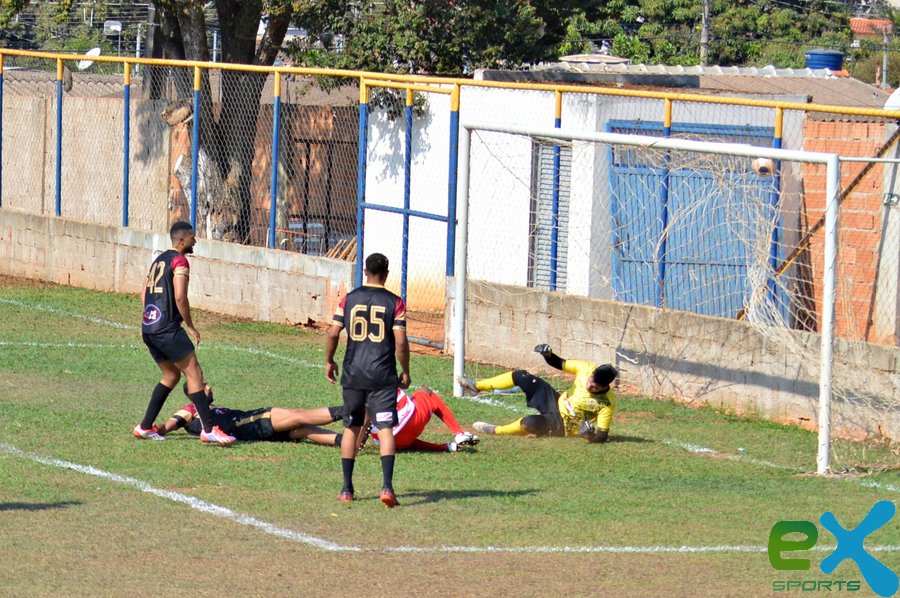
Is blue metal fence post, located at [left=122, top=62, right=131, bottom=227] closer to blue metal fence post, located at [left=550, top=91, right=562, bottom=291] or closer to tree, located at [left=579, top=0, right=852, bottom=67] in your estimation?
blue metal fence post, located at [left=550, top=91, right=562, bottom=291]

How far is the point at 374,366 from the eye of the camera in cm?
880

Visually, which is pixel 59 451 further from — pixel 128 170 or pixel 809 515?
pixel 128 170

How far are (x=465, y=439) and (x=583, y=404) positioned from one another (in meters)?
1.18

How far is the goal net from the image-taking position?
1169 centimetres

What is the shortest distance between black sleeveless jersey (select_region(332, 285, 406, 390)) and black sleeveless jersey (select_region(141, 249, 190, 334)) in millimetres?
2130

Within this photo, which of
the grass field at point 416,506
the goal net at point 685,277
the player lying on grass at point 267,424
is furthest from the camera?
the goal net at point 685,277

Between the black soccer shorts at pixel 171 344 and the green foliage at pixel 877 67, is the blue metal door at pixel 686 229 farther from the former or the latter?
the green foliage at pixel 877 67

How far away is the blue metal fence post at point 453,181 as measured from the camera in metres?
14.8

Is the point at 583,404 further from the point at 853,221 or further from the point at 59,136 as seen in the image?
the point at 59,136

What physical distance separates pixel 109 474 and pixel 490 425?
11.1ft

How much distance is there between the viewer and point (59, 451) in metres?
10.2

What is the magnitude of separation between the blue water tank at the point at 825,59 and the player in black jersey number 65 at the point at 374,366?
21345 mm

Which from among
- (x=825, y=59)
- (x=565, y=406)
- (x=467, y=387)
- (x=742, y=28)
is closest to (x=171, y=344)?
(x=565, y=406)

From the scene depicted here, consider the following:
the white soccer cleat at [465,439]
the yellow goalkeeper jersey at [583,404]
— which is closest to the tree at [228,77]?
the yellow goalkeeper jersey at [583,404]
